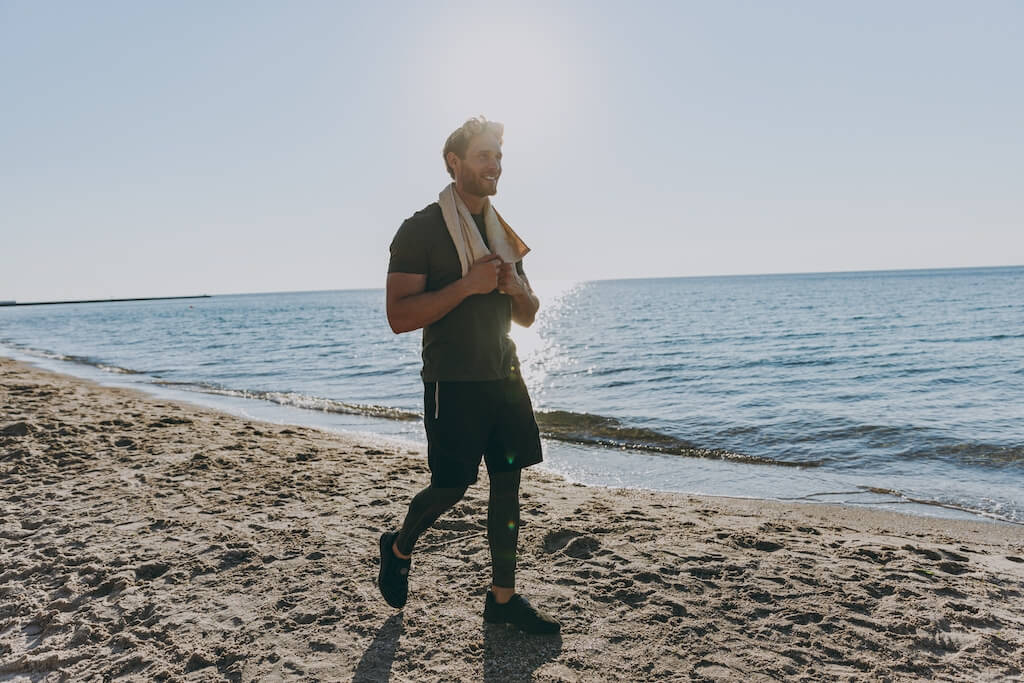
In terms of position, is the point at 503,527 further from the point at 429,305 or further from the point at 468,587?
the point at 429,305

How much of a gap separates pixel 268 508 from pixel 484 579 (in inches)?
81.9

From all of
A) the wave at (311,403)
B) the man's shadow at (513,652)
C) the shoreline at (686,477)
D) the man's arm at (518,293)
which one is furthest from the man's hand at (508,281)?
the wave at (311,403)

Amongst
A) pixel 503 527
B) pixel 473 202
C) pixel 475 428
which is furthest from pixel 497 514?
pixel 473 202

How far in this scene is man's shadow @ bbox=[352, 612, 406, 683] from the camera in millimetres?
2730

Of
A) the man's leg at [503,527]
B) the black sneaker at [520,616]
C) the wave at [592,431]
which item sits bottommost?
the wave at [592,431]

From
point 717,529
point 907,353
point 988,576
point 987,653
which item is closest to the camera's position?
point 987,653

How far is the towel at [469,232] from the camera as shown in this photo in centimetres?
283

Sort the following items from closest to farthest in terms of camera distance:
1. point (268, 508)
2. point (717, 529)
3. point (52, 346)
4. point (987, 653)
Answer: point (987, 653) < point (717, 529) < point (268, 508) < point (52, 346)

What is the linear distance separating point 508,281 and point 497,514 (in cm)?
109

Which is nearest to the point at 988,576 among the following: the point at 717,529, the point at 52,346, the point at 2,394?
the point at 717,529

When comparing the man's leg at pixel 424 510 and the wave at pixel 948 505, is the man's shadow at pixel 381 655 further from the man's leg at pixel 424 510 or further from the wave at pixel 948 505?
the wave at pixel 948 505

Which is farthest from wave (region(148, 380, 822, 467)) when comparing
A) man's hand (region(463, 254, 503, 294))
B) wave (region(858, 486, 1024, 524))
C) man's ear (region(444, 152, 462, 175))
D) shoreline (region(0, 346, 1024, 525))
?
man's ear (region(444, 152, 462, 175))

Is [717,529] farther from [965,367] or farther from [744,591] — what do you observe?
[965,367]

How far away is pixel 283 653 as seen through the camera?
290cm
